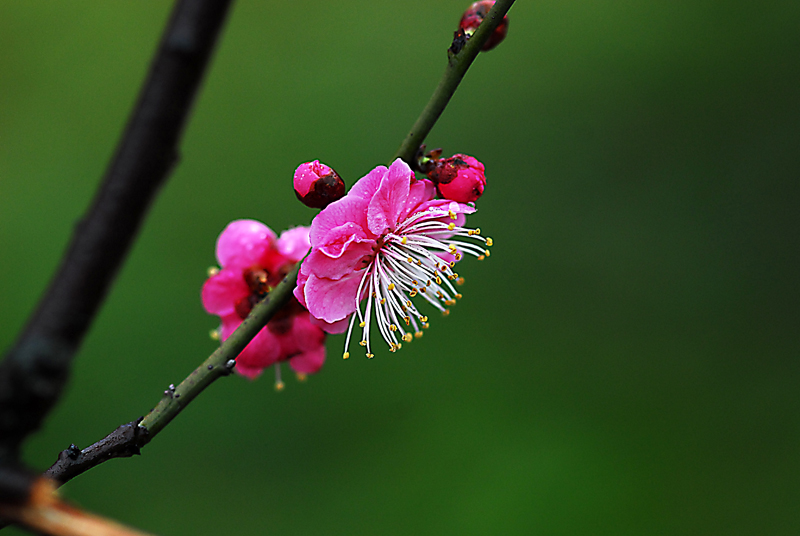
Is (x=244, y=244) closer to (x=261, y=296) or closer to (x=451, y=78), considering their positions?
(x=261, y=296)

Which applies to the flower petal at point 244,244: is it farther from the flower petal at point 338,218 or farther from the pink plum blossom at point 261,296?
the flower petal at point 338,218

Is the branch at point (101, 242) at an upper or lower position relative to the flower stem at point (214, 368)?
upper

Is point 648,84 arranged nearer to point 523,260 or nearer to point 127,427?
point 523,260

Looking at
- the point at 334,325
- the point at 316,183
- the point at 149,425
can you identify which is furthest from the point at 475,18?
the point at 149,425

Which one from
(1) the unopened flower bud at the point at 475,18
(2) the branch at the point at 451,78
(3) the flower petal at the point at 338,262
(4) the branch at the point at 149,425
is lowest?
(4) the branch at the point at 149,425

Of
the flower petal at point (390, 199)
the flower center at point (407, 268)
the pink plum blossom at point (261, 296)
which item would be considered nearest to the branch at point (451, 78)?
the flower petal at point (390, 199)

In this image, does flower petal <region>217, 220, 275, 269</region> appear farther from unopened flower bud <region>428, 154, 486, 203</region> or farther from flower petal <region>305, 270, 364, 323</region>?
unopened flower bud <region>428, 154, 486, 203</region>

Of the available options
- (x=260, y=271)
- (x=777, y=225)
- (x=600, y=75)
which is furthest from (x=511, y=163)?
(x=260, y=271)
